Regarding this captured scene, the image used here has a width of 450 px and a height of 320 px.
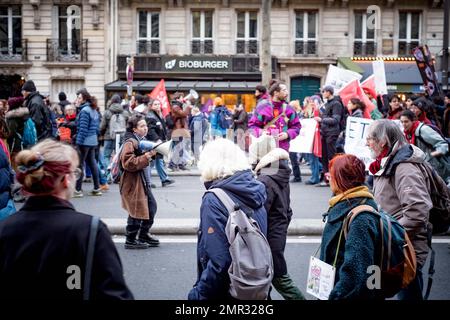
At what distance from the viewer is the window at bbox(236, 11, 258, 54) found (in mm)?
30312

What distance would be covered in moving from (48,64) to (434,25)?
1846 centimetres

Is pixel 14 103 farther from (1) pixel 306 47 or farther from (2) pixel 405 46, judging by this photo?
(2) pixel 405 46

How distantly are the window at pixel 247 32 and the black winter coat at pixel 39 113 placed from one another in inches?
773

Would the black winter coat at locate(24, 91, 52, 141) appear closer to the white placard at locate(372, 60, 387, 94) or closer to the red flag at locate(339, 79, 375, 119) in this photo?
the red flag at locate(339, 79, 375, 119)

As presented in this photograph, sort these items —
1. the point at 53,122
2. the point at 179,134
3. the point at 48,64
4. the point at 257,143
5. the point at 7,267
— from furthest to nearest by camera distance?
the point at 48,64, the point at 179,134, the point at 53,122, the point at 257,143, the point at 7,267

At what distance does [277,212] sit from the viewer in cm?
487

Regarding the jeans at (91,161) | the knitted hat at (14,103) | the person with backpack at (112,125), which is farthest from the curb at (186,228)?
the person with backpack at (112,125)

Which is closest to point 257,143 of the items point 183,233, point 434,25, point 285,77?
point 183,233

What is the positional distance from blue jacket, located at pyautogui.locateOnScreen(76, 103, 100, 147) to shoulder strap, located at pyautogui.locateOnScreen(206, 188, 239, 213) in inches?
321

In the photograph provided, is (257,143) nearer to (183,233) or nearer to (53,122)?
(183,233)

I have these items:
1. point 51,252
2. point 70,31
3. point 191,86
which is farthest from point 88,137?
point 70,31

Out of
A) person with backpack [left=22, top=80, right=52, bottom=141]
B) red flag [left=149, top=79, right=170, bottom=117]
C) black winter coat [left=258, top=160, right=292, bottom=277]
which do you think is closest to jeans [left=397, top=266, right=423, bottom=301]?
black winter coat [left=258, top=160, right=292, bottom=277]

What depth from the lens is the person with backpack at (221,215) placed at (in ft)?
11.7
